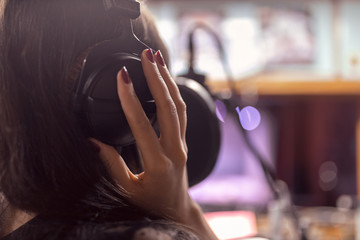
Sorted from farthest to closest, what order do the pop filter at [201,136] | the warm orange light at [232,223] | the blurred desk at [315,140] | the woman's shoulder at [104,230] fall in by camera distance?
the blurred desk at [315,140] < the warm orange light at [232,223] < the pop filter at [201,136] < the woman's shoulder at [104,230]

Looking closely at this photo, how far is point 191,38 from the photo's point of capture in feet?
2.43

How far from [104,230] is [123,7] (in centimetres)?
18

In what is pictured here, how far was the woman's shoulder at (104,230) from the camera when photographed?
0.35 metres

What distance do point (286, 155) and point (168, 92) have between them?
2.00 m

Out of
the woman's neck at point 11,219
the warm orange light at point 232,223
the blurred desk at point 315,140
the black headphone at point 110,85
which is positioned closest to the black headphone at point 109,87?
the black headphone at point 110,85

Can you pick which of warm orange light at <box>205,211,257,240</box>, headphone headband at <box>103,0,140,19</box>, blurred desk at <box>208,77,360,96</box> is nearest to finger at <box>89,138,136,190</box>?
headphone headband at <box>103,0,140,19</box>

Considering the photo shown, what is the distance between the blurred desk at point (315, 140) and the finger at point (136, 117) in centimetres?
192

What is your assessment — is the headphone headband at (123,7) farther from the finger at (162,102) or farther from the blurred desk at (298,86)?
the blurred desk at (298,86)

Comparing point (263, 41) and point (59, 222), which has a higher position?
point (59, 222)

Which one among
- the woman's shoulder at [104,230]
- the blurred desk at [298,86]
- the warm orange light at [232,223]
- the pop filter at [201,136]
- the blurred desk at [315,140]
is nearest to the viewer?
the woman's shoulder at [104,230]

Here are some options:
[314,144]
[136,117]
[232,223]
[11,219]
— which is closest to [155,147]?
[136,117]

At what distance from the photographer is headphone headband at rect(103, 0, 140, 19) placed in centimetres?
38

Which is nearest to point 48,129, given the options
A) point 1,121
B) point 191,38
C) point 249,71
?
point 1,121

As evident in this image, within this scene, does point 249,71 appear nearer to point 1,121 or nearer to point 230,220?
point 230,220
